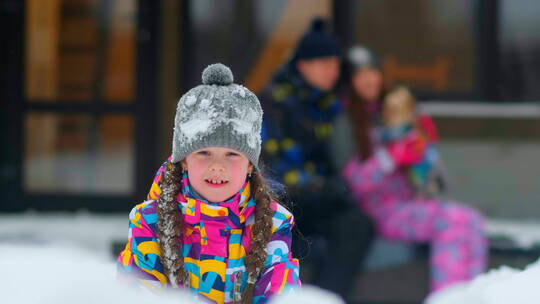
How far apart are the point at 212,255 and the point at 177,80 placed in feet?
11.8

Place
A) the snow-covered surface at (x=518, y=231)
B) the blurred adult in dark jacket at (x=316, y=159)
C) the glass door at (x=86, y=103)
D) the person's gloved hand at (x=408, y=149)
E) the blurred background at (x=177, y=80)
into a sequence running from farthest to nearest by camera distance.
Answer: the glass door at (x=86, y=103) → the blurred background at (x=177, y=80) → the snow-covered surface at (x=518, y=231) → the person's gloved hand at (x=408, y=149) → the blurred adult in dark jacket at (x=316, y=159)

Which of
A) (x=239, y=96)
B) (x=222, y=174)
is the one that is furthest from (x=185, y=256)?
(x=239, y=96)

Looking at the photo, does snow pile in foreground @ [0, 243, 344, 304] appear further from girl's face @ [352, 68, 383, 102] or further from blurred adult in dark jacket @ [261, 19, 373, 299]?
girl's face @ [352, 68, 383, 102]

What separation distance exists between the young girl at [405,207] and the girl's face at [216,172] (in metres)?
2.41

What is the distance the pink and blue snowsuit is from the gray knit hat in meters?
2.31

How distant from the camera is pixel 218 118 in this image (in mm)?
2242

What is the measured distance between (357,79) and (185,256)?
2.64 metres

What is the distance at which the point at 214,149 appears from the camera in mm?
2232

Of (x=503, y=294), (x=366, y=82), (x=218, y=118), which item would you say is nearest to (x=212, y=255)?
(x=218, y=118)

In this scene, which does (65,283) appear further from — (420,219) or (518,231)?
(518,231)

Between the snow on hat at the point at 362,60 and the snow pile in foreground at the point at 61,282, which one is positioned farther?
the snow on hat at the point at 362,60

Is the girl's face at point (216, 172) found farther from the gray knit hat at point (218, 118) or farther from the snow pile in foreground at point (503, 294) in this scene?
the snow pile in foreground at point (503, 294)

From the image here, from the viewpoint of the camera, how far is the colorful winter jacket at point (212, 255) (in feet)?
7.25

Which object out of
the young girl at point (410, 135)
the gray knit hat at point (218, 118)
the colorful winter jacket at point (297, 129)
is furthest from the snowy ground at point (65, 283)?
the young girl at point (410, 135)
